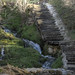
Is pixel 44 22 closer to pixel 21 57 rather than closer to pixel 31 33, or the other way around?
pixel 31 33

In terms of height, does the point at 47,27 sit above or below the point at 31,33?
above

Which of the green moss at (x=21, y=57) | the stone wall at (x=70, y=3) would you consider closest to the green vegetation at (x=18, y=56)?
the green moss at (x=21, y=57)

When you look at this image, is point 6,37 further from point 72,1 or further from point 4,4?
point 4,4

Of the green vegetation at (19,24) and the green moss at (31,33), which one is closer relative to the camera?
the green moss at (31,33)

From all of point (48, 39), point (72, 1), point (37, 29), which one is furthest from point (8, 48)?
point (72, 1)

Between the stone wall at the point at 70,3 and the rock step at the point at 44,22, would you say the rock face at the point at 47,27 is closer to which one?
the rock step at the point at 44,22

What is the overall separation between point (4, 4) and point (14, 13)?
177 cm

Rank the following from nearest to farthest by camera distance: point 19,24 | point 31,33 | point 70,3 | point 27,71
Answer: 1. point 27,71
2. point 70,3
3. point 31,33
4. point 19,24

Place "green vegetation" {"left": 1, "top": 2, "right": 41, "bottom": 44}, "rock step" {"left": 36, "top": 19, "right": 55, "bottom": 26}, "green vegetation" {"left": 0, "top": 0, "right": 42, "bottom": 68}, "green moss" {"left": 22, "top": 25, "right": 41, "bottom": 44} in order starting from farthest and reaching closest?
"rock step" {"left": 36, "top": 19, "right": 55, "bottom": 26} < "green vegetation" {"left": 1, "top": 2, "right": 41, "bottom": 44} < "green moss" {"left": 22, "top": 25, "right": 41, "bottom": 44} < "green vegetation" {"left": 0, "top": 0, "right": 42, "bottom": 68}

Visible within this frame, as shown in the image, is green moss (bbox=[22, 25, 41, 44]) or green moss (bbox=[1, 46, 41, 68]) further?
green moss (bbox=[22, 25, 41, 44])

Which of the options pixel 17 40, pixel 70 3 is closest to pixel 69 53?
pixel 17 40

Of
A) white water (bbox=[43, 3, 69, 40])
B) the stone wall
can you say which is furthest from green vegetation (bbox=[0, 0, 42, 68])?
the stone wall

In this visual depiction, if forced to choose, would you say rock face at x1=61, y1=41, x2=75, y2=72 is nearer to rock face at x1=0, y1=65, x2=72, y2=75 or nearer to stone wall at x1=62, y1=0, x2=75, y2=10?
rock face at x1=0, y1=65, x2=72, y2=75

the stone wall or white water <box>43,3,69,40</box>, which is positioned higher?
the stone wall
